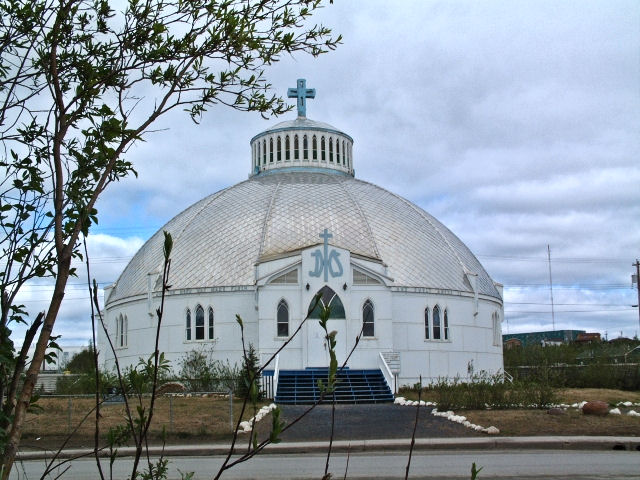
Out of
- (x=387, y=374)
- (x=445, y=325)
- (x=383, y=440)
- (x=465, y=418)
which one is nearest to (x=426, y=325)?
(x=445, y=325)

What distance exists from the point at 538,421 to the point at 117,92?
17.9 metres

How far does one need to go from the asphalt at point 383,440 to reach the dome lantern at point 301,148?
23904 mm

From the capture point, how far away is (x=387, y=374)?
3142 centimetres

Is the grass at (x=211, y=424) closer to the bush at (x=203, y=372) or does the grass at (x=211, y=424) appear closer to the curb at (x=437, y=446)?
the curb at (x=437, y=446)

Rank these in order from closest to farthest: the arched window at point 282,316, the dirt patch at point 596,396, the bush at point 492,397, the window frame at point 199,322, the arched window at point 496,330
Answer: the bush at point 492,397, the dirt patch at point 596,396, the arched window at point 282,316, the window frame at point 199,322, the arched window at point 496,330

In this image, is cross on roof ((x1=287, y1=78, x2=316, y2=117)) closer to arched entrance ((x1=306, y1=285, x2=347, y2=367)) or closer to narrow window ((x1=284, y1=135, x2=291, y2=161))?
narrow window ((x1=284, y1=135, x2=291, y2=161))

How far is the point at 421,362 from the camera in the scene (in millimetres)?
35938

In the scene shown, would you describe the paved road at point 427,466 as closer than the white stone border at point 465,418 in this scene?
Yes

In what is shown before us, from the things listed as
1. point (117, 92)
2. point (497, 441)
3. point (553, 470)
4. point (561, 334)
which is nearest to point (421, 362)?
point (497, 441)

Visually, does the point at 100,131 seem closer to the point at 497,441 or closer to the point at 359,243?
the point at 497,441

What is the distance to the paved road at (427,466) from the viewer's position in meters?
13.3

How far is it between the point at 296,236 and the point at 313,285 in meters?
4.28

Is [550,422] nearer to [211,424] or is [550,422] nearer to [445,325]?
[211,424]

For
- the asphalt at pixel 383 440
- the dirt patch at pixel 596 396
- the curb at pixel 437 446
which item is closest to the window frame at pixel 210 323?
the asphalt at pixel 383 440
